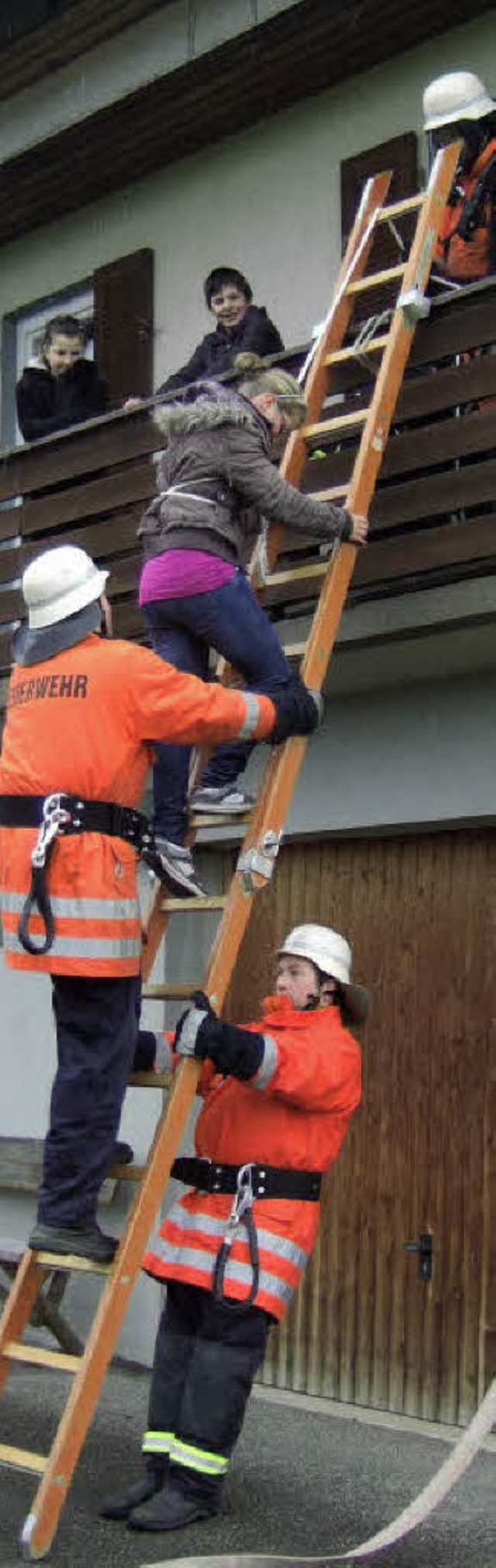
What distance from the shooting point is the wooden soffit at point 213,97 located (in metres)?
9.62

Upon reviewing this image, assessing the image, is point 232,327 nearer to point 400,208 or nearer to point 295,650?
point 400,208

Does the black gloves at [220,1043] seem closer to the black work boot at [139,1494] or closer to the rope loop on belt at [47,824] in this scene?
the rope loop on belt at [47,824]

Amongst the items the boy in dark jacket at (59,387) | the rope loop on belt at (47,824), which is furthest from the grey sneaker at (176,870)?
the boy in dark jacket at (59,387)

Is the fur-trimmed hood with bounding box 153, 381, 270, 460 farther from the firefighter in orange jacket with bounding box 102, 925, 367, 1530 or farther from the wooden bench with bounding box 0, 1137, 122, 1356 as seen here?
the wooden bench with bounding box 0, 1137, 122, 1356

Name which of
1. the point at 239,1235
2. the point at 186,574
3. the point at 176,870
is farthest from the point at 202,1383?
the point at 186,574

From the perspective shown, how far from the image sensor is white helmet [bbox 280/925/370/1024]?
6098mm

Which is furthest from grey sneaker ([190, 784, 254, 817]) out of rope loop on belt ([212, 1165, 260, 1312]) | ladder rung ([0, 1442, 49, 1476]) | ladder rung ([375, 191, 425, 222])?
ladder rung ([375, 191, 425, 222])

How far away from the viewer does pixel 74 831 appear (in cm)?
555

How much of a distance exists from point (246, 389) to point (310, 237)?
164 inches

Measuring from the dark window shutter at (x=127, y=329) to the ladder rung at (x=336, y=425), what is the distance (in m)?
4.39

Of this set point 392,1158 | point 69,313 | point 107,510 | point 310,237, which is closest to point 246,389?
point 107,510

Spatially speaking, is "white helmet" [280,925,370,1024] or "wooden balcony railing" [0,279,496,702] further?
"wooden balcony railing" [0,279,496,702]

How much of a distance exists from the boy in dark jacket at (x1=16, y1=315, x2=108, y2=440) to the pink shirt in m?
3.75

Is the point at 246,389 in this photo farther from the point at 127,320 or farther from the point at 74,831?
the point at 127,320
